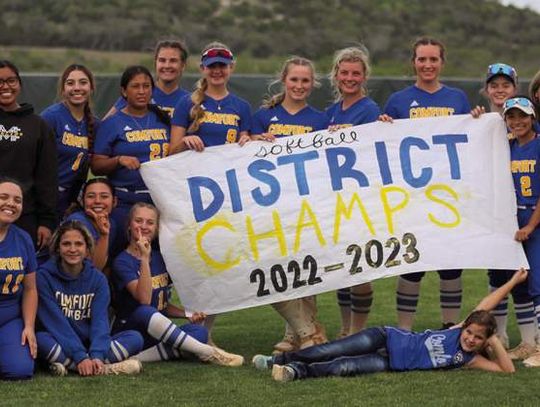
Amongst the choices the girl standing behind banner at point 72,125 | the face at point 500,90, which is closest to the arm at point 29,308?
the girl standing behind banner at point 72,125

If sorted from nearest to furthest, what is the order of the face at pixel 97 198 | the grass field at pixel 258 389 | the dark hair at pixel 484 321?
the grass field at pixel 258 389 → the dark hair at pixel 484 321 → the face at pixel 97 198

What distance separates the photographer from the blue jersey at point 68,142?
24.9 feet

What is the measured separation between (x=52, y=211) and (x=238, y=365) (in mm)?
1498

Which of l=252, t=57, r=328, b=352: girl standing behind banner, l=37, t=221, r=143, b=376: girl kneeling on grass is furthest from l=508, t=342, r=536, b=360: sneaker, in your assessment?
l=37, t=221, r=143, b=376: girl kneeling on grass

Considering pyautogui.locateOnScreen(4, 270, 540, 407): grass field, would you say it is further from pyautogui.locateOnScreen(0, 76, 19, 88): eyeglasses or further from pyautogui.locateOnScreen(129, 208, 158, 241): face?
pyautogui.locateOnScreen(0, 76, 19, 88): eyeglasses

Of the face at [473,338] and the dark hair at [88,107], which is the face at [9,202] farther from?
the face at [473,338]

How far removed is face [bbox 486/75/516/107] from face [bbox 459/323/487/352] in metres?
1.72

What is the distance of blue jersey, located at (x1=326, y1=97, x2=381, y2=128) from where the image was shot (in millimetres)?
7793

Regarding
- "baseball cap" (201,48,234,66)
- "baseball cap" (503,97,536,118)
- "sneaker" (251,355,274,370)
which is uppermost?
"baseball cap" (201,48,234,66)

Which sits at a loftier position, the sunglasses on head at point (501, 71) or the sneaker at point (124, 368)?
the sunglasses on head at point (501, 71)

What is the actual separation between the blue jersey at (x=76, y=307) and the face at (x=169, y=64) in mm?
1664

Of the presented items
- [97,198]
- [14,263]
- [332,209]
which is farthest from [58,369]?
[332,209]

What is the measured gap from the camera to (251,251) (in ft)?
24.8

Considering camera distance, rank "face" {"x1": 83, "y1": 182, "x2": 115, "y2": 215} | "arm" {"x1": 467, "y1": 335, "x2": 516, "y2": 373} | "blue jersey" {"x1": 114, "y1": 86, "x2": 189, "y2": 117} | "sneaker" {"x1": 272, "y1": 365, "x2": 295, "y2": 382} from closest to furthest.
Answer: "sneaker" {"x1": 272, "y1": 365, "x2": 295, "y2": 382}
"arm" {"x1": 467, "y1": 335, "x2": 516, "y2": 373}
"face" {"x1": 83, "y1": 182, "x2": 115, "y2": 215}
"blue jersey" {"x1": 114, "y1": 86, "x2": 189, "y2": 117}
